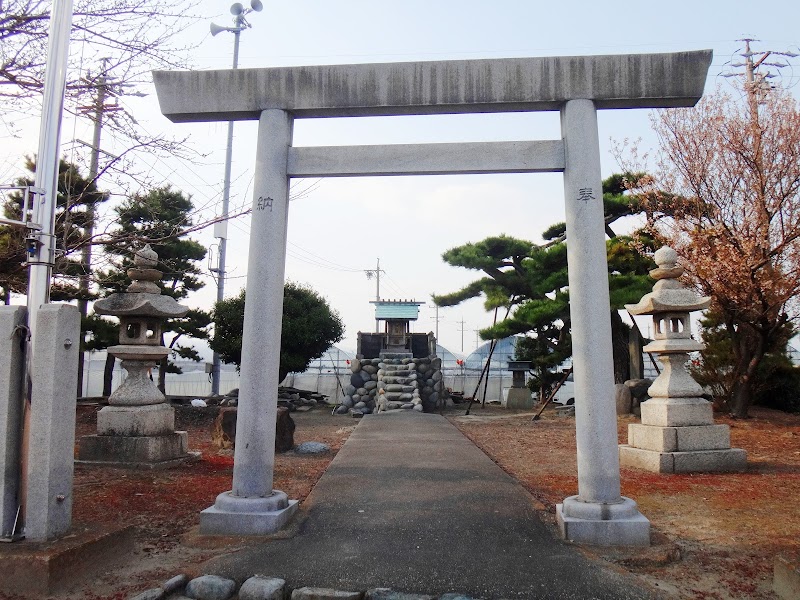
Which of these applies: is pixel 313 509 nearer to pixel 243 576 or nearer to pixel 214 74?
pixel 243 576

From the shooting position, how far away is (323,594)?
3123mm

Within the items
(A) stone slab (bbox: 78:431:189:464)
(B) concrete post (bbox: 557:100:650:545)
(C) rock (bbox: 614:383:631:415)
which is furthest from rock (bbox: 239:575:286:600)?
(C) rock (bbox: 614:383:631:415)

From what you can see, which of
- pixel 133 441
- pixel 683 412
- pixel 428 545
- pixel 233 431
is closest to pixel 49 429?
pixel 428 545

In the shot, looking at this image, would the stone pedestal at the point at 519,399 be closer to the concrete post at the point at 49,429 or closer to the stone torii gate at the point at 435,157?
the stone torii gate at the point at 435,157

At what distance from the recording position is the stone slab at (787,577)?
9.93ft

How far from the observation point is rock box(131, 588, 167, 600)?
3.12m

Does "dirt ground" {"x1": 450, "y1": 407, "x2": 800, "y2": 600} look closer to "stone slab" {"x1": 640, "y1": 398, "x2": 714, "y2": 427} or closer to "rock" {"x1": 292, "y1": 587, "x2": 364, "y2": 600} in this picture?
"stone slab" {"x1": 640, "y1": 398, "x2": 714, "y2": 427}

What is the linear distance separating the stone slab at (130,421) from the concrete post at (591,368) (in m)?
5.46

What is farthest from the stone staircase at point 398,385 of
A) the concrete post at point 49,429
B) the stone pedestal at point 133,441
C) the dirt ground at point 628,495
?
the concrete post at point 49,429

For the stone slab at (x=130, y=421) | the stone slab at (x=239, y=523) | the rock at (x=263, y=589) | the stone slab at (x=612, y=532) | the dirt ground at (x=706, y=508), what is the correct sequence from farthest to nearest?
the stone slab at (x=130, y=421)
the stone slab at (x=239, y=523)
the stone slab at (x=612, y=532)
the dirt ground at (x=706, y=508)
the rock at (x=263, y=589)

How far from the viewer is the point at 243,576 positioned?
11.2 ft

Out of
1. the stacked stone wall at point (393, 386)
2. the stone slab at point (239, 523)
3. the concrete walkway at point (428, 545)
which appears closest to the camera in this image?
the concrete walkway at point (428, 545)

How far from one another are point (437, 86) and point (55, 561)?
13.9 feet

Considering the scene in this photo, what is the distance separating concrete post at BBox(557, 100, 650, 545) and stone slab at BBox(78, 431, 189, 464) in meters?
5.28
